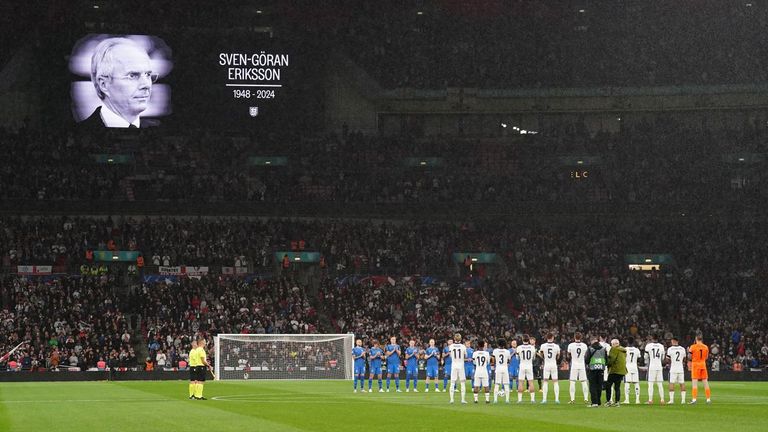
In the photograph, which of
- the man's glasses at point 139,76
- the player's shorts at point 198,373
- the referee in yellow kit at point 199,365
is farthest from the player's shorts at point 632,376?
the man's glasses at point 139,76

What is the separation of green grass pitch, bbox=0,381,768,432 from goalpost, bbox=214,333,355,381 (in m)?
11.1

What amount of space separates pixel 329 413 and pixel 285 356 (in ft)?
79.1

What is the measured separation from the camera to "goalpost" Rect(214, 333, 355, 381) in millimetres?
51625

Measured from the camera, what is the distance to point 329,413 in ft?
92.9

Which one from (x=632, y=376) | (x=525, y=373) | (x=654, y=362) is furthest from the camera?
(x=654, y=362)

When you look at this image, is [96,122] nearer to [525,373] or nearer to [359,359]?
[359,359]

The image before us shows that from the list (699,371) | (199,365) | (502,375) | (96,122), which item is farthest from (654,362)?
(96,122)

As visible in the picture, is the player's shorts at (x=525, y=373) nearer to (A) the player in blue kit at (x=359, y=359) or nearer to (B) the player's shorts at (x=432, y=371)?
(A) the player in blue kit at (x=359, y=359)

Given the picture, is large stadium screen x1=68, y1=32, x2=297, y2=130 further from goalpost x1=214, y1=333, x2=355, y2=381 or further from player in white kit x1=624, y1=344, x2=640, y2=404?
player in white kit x1=624, y1=344, x2=640, y2=404

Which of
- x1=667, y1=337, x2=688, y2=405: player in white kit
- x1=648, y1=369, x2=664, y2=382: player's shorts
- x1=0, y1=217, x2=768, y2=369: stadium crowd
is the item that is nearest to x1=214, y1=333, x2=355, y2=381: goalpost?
x1=0, y1=217, x2=768, y2=369: stadium crowd

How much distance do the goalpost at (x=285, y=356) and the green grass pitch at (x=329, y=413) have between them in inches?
438

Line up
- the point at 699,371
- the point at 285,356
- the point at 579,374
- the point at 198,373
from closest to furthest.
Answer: the point at 579,374 → the point at 699,371 → the point at 198,373 → the point at 285,356

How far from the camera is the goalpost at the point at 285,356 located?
169ft

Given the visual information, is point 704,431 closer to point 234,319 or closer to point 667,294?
point 234,319
